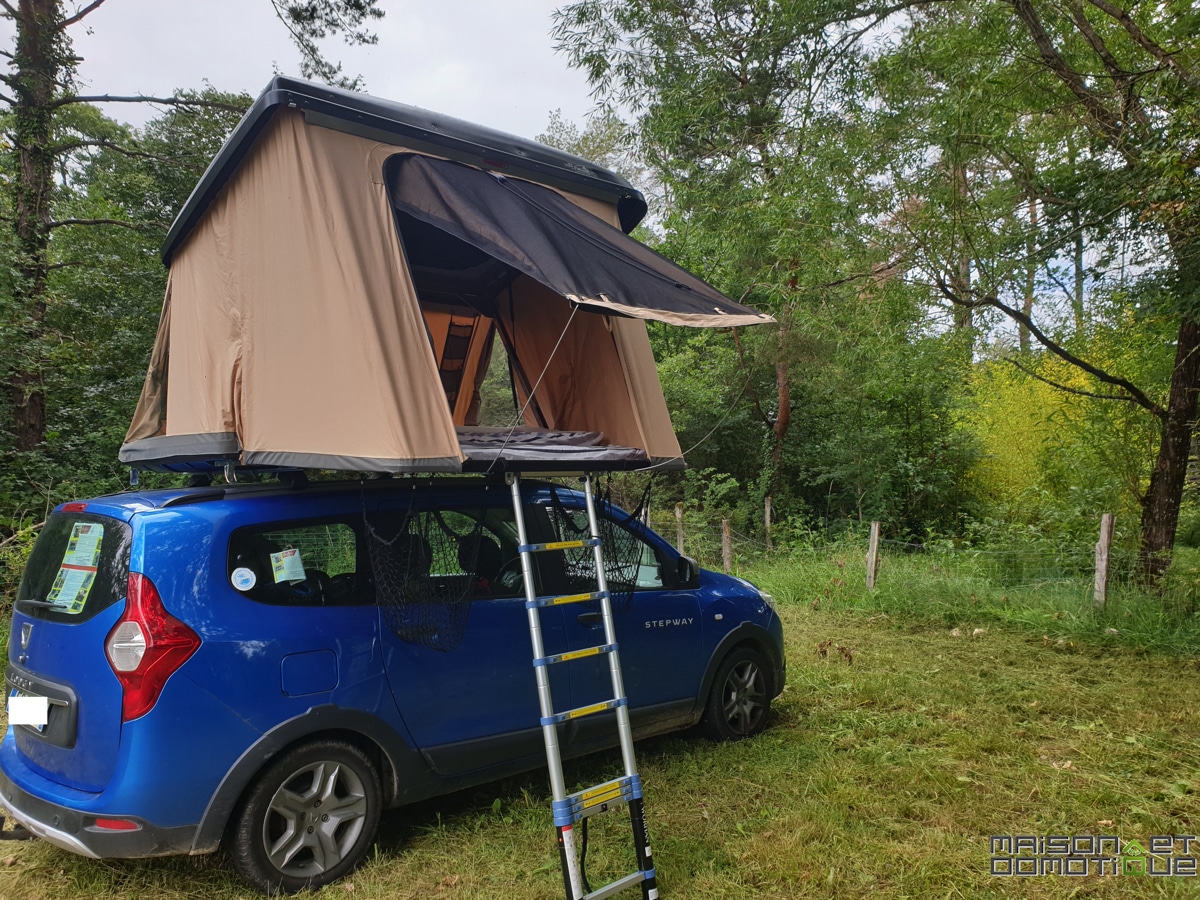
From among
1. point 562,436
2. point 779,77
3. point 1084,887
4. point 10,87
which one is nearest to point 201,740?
point 562,436

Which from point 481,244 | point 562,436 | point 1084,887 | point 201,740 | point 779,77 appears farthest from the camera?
point 779,77

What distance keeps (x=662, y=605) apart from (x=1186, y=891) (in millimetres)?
2355

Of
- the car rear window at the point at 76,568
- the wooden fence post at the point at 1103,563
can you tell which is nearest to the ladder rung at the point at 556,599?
the car rear window at the point at 76,568

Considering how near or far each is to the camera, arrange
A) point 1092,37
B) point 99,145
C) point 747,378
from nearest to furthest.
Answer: point 1092,37 → point 99,145 → point 747,378

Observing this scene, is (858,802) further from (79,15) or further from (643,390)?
(79,15)

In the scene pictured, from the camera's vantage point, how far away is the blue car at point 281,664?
266 centimetres

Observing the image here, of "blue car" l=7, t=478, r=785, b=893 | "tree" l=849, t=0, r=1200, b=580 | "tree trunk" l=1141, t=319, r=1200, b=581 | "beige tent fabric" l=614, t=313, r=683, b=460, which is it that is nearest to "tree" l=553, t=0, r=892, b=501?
"tree" l=849, t=0, r=1200, b=580

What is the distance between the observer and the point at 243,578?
291cm

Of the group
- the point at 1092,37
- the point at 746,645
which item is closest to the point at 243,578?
the point at 746,645

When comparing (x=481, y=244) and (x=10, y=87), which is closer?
(x=481, y=244)

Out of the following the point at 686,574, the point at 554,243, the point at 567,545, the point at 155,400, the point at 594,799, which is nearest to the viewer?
the point at 594,799

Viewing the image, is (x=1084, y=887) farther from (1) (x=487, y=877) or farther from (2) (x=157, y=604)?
(2) (x=157, y=604)

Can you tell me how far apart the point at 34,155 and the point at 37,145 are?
144 mm

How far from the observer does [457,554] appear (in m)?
3.42
